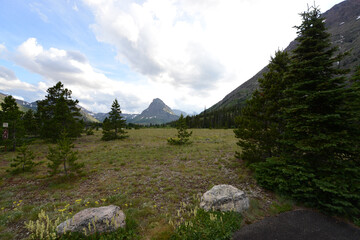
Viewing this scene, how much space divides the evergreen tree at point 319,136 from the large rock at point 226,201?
2.47 metres

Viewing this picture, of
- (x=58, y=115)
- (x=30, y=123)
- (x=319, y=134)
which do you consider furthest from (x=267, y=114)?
(x=30, y=123)

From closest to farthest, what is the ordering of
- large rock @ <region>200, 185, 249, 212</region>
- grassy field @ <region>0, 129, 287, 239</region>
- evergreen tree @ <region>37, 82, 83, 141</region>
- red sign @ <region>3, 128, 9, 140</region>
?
grassy field @ <region>0, 129, 287, 239</region>, large rock @ <region>200, 185, 249, 212</region>, red sign @ <region>3, 128, 9, 140</region>, evergreen tree @ <region>37, 82, 83, 141</region>

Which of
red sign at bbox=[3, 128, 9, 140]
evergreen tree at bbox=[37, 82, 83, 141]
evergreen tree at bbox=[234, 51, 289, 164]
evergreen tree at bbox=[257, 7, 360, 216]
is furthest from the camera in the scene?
evergreen tree at bbox=[37, 82, 83, 141]

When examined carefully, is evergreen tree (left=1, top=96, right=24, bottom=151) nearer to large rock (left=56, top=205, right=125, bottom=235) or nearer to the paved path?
large rock (left=56, top=205, right=125, bottom=235)

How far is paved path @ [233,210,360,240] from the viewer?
5285 mm

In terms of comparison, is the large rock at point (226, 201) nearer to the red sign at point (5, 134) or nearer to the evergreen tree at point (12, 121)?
the red sign at point (5, 134)

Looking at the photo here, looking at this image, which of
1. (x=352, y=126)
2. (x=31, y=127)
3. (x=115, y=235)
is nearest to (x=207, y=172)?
(x=115, y=235)

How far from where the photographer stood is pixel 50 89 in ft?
89.5

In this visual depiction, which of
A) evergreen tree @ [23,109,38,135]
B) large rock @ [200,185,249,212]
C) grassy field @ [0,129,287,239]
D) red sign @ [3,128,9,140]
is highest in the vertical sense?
evergreen tree @ [23,109,38,135]

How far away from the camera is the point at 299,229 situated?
562 centimetres

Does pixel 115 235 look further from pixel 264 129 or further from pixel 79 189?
pixel 264 129

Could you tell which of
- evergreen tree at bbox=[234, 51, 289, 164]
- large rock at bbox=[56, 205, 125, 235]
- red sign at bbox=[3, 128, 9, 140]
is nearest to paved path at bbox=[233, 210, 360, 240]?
evergreen tree at bbox=[234, 51, 289, 164]

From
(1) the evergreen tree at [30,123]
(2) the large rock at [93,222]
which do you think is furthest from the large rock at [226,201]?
(1) the evergreen tree at [30,123]

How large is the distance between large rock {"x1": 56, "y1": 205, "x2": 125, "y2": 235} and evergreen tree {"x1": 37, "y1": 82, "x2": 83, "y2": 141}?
23826mm
